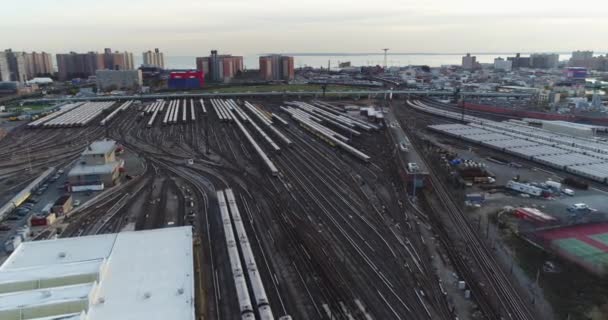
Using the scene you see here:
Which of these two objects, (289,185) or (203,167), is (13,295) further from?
(203,167)

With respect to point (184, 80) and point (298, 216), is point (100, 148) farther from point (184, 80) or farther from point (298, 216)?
point (184, 80)

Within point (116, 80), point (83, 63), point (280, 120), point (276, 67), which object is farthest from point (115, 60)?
point (280, 120)

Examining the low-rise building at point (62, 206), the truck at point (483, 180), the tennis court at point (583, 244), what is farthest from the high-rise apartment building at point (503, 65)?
the low-rise building at point (62, 206)

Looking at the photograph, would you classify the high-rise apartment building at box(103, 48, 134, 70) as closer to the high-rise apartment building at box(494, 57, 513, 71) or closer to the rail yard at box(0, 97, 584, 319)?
the rail yard at box(0, 97, 584, 319)

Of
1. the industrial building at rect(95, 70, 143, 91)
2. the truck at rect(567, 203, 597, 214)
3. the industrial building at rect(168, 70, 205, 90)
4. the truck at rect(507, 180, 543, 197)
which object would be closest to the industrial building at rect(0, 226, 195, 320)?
the truck at rect(567, 203, 597, 214)

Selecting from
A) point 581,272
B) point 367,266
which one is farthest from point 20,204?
point 581,272
